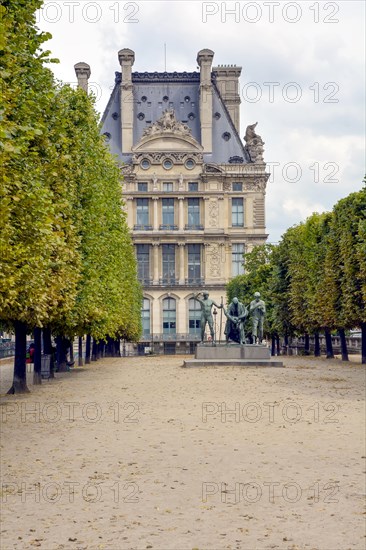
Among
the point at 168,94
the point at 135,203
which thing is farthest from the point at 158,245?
the point at 168,94

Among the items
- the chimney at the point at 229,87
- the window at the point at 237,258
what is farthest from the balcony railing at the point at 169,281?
the chimney at the point at 229,87

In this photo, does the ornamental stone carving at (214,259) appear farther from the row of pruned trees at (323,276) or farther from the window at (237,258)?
the row of pruned trees at (323,276)

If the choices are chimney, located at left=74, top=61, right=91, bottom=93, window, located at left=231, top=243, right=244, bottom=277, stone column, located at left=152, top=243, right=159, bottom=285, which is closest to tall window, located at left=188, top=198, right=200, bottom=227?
stone column, located at left=152, top=243, right=159, bottom=285

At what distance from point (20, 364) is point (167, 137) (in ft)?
244

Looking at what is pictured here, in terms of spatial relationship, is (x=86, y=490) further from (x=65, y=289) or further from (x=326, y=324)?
(x=326, y=324)

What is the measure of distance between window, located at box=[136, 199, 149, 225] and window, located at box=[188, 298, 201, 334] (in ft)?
38.0

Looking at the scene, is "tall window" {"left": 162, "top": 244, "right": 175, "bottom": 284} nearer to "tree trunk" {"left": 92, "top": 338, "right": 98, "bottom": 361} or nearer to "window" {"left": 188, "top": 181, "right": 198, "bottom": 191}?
"window" {"left": 188, "top": 181, "right": 198, "bottom": 191}

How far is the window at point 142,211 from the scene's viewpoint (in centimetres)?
10138

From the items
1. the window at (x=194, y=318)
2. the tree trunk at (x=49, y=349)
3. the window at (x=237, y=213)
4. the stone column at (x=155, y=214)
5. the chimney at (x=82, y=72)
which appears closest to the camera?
the tree trunk at (x=49, y=349)

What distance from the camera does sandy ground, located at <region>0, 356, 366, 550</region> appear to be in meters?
9.11

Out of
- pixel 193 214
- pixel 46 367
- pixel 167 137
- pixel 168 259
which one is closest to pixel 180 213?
pixel 193 214

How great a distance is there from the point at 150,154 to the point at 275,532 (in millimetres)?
90679

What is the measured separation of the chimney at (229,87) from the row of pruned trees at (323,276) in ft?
154

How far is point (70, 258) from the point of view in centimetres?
2709
